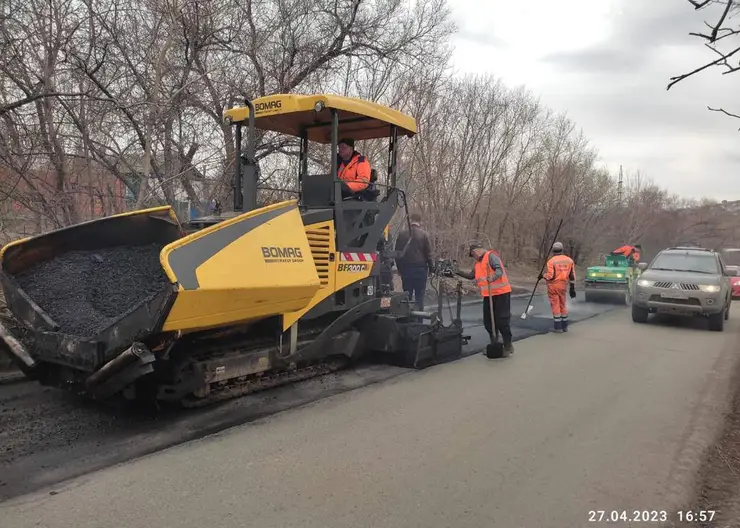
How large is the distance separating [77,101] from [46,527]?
23.1 ft

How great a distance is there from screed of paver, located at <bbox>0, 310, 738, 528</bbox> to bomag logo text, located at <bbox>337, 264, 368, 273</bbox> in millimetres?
1248

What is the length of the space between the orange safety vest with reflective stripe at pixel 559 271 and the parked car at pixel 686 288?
7.85ft

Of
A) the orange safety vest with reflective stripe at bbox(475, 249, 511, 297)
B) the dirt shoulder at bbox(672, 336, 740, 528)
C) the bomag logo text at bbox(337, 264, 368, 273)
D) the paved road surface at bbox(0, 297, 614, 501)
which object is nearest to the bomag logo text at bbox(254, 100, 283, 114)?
the bomag logo text at bbox(337, 264, 368, 273)

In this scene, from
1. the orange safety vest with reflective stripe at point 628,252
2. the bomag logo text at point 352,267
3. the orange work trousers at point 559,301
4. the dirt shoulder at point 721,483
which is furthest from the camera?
the orange safety vest with reflective stripe at point 628,252

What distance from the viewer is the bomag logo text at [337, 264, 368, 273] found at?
6030 mm

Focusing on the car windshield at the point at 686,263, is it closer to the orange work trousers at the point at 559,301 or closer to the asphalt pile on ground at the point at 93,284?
the orange work trousers at the point at 559,301

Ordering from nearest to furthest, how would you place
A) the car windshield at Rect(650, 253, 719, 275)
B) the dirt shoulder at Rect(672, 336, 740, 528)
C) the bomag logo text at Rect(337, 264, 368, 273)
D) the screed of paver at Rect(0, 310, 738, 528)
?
the screed of paver at Rect(0, 310, 738, 528), the dirt shoulder at Rect(672, 336, 740, 528), the bomag logo text at Rect(337, 264, 368, 273), the car windshield at Rect(650, 253, 719, 275)

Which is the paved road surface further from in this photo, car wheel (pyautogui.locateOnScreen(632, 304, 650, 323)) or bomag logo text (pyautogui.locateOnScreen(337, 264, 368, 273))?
car wheel (pyautogui.locateOnScreen(632, 304, 650, 323))

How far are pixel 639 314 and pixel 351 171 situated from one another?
27.1ft

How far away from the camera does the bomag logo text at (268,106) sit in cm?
610

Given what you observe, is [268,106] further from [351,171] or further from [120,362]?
[120,362]

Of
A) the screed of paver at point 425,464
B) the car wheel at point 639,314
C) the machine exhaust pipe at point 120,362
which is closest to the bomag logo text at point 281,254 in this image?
the machine exhaust pipe at point 120,362

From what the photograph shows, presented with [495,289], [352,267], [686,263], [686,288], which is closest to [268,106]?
[352,267]

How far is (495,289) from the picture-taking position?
26.1ft
